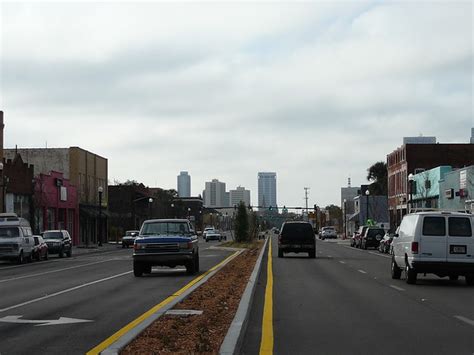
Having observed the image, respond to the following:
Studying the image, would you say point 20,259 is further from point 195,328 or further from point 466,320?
point 466,320

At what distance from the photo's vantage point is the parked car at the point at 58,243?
46.9 metres

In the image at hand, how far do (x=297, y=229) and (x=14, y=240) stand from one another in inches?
600

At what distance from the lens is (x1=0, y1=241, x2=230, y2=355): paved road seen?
10.8 meters

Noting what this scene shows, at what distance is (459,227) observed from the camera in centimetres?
2144

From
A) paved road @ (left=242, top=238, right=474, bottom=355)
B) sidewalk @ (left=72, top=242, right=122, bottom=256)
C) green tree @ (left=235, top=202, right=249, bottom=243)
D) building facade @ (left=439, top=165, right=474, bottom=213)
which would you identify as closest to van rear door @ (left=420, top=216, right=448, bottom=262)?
paved road @ (left=242, top=238, right=474, bottom=355)

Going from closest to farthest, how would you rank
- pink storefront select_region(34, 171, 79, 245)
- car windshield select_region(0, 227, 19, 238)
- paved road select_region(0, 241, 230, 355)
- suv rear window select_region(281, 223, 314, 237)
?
paved road select_region(0, 241, 230, 355) < car windshield select_region(0, 227, 19, 238) < suv rear window select_region(281, 223, 314, 237) < pink storefront select_region(34, 171, 79, 245)

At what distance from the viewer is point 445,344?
1051cm

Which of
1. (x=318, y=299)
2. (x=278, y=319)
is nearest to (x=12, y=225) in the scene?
(x=318, y=299)

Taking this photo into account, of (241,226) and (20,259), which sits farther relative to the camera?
(241,226)

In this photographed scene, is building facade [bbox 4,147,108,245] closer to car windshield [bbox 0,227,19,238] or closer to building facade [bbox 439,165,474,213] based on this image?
car windshield [bbox 0,227,19,238]

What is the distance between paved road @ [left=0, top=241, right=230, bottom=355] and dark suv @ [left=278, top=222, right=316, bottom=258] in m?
14.5

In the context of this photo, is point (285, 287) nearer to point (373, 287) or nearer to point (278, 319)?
point (373, 287)

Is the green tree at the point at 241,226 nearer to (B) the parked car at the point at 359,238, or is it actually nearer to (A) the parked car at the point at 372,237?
(B) the parked car at the point at 359,238

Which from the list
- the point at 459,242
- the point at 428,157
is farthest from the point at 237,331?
the point at 428,157
